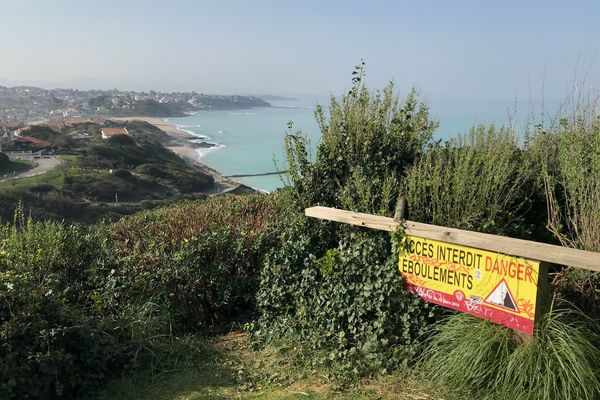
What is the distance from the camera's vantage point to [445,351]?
3566 mm

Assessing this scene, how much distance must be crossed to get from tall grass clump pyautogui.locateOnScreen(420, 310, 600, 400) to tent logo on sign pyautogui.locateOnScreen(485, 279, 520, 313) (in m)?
0.16

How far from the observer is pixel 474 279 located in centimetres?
361

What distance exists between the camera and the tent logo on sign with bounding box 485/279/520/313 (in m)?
3.39

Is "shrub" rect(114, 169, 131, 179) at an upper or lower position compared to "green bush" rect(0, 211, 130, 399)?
lower

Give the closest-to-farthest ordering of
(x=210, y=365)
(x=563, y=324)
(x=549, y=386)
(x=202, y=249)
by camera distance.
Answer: (x=549, y=386)
(x=563, y=324)
(x=210, y=365)
(x=202, y=249)

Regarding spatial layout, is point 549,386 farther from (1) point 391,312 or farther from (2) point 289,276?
(2) point 289,276

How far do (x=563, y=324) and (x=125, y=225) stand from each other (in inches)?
216

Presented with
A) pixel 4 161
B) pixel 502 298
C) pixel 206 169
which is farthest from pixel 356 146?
pixel 4 161

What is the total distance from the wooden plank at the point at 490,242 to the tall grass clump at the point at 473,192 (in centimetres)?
54

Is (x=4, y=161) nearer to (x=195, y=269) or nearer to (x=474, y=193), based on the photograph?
(x=195, y=269)

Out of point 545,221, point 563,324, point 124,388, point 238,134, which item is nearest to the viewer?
point 563,324

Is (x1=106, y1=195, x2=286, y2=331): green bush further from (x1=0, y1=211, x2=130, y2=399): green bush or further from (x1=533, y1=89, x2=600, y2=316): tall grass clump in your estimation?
(x1=533, y1=89, x2=600, y2=316): tall grass clump

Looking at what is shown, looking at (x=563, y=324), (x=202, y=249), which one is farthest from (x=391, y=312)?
(x=202, y=249)

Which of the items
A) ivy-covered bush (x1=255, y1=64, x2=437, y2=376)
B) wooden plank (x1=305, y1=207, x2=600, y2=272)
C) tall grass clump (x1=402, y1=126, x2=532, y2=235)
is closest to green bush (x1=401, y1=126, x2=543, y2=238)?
tall grass clump (x1=402, y1=126, x2=532, y2=235)
